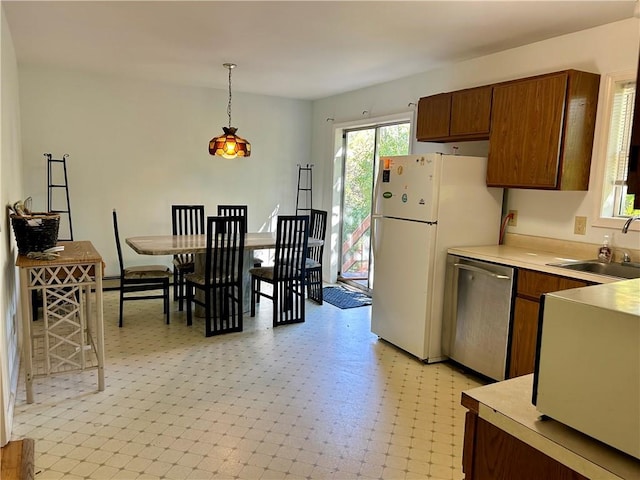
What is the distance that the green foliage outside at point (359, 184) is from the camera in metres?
5.30

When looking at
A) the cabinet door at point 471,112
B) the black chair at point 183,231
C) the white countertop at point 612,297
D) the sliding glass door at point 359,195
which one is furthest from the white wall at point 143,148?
the white countertop at point 612,297

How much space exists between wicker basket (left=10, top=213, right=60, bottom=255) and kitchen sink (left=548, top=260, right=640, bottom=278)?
3.08 meters

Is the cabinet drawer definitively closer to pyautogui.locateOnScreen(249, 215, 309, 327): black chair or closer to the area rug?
pyautogui.locateOnScreen(249, 215, 309, 327): black chair

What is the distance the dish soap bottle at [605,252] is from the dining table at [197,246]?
2.44m

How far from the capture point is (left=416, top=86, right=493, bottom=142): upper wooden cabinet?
3.37m

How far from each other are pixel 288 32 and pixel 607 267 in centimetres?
265

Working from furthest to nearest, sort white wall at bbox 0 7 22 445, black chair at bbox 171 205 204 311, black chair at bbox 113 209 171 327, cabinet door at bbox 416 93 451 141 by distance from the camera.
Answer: black chair at bbox 171 205 204 311 → black chair at bbox 113 209 171 327 → cabinet door at bbox 416 93 451 141 → white wall at bbox 0 7 22 445

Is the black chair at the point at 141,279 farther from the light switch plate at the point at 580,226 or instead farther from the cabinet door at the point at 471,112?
the light switch plate at the point at 580,226

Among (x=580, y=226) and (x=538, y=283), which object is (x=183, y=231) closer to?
(x=538, y=283)

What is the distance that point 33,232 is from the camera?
8.95 feet

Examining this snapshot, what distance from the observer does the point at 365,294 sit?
5426mm

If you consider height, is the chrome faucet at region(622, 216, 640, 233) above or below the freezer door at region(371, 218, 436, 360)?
above

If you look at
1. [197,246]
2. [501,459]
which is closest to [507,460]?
[501,459]

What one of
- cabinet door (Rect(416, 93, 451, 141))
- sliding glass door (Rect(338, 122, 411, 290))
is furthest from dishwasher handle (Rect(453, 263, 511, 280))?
sliding glass door (Rect(338, 122, 411, 290))
